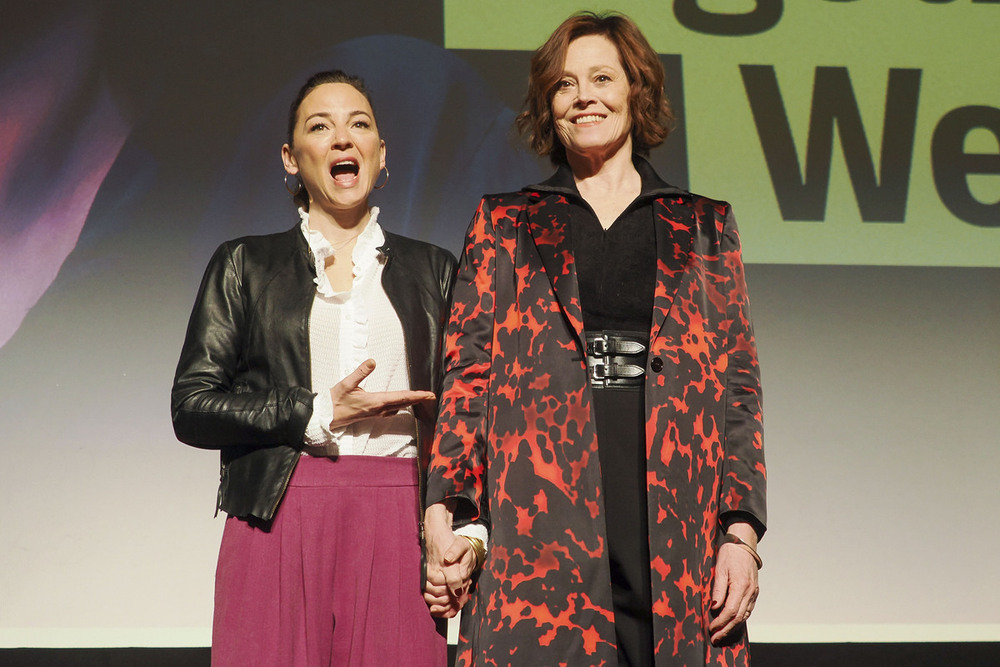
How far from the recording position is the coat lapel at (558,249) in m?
1.54

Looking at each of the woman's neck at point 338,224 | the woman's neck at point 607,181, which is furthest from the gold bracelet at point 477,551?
the woman's neck at point 338,224

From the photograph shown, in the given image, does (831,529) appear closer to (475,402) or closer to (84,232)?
(475,402)

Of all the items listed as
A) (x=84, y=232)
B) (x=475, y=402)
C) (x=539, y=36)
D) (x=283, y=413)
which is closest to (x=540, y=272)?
(x=475, y=402)

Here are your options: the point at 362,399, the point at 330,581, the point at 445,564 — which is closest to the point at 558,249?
the point at 362,399

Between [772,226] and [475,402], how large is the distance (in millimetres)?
2087

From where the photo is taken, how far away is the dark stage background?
3156 mm

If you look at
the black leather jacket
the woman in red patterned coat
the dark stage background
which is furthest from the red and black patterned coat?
the dark stage background

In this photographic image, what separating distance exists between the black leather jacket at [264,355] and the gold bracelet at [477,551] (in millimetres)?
289

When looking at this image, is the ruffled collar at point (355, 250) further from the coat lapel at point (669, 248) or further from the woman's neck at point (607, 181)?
the coat lapel at point (669, 248)

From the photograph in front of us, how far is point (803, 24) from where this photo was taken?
3.37 meters

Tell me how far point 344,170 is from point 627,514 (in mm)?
897

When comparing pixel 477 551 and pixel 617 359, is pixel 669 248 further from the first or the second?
pixel 477 551

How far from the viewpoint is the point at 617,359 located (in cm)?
155

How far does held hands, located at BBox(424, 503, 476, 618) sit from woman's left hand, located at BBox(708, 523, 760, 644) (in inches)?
14.4
